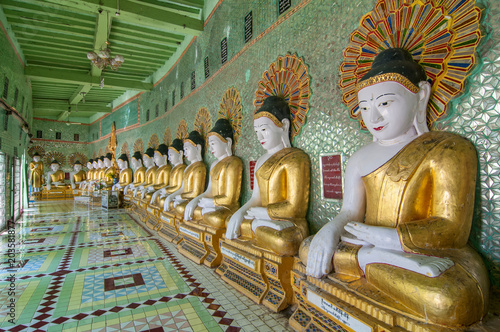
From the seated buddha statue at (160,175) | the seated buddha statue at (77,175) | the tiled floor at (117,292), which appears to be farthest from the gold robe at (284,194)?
the seated buddha statue at (77,175)

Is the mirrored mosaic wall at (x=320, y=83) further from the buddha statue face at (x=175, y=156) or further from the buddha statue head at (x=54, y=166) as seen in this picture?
the buddha statue head at (x=54, y=166)

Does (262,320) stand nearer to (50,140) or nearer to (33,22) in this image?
(33,22)

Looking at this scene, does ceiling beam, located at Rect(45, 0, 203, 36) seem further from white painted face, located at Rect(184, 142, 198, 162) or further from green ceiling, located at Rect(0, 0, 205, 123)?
white painted face, located at Rect(184, 142, 198, 162)

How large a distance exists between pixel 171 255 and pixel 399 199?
3415mm

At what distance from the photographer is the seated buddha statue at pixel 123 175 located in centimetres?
990

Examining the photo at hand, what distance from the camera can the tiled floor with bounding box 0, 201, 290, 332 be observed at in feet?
7.78

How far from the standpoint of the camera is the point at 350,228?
1.88 metres

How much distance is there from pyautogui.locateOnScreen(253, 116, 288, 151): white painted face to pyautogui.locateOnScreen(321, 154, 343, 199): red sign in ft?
1.89

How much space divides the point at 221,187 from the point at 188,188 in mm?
1299

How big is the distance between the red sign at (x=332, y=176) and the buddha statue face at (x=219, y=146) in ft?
6.15

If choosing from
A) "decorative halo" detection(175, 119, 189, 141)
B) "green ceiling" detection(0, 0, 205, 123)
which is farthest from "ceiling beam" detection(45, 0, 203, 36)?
"decorative halo" detection(175, 119, 189, 141)

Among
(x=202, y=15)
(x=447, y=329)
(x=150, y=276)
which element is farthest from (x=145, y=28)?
(x=447, y=329)

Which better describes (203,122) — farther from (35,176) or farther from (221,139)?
(35,176)

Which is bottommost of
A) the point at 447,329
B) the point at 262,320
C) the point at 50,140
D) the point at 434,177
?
the point at 262,320
